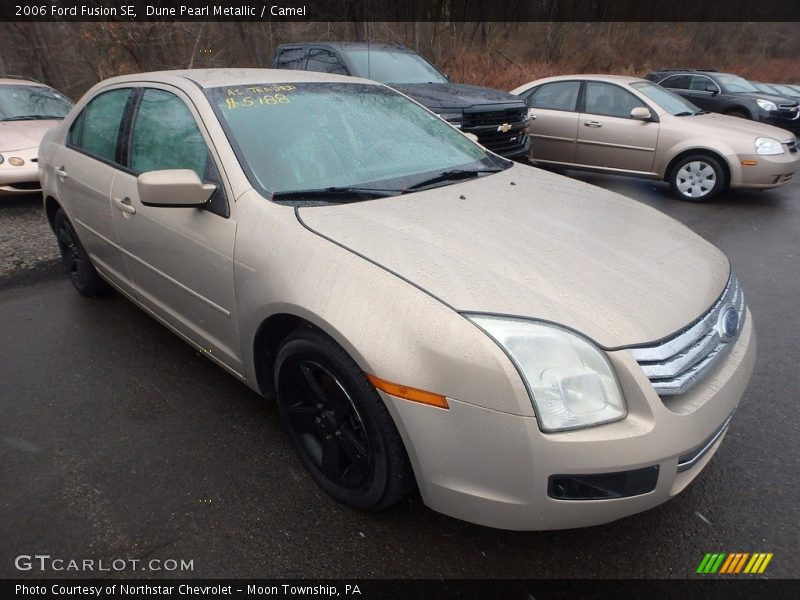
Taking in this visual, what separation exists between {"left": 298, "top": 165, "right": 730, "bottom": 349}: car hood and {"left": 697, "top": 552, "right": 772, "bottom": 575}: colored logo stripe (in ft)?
2.88

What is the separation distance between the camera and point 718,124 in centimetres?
668

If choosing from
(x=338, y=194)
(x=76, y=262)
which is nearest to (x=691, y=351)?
(x=338, y=194)

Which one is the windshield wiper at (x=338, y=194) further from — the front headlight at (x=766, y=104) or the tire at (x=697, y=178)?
the front headlight at (x=766, y=104)

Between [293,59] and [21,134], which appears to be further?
[293,59]

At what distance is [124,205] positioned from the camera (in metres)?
2.90

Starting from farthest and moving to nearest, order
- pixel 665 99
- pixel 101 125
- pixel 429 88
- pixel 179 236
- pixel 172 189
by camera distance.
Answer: pixel 665 99 → pixel 429 88 → pixel 101 125 → pixel 179 236 → pixel 172 189

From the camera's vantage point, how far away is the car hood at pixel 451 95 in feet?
20.6

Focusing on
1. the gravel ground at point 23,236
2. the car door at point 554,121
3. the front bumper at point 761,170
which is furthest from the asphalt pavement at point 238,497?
the car door at point 554,121

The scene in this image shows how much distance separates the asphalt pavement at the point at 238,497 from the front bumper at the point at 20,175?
3650 mm

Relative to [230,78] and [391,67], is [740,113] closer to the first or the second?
[391,67]

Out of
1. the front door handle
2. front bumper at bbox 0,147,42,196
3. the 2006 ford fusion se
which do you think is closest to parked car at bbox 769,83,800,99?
the 2006 ford fusion se

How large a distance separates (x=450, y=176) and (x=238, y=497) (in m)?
1.77

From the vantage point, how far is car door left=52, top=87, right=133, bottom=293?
315 centimetres
